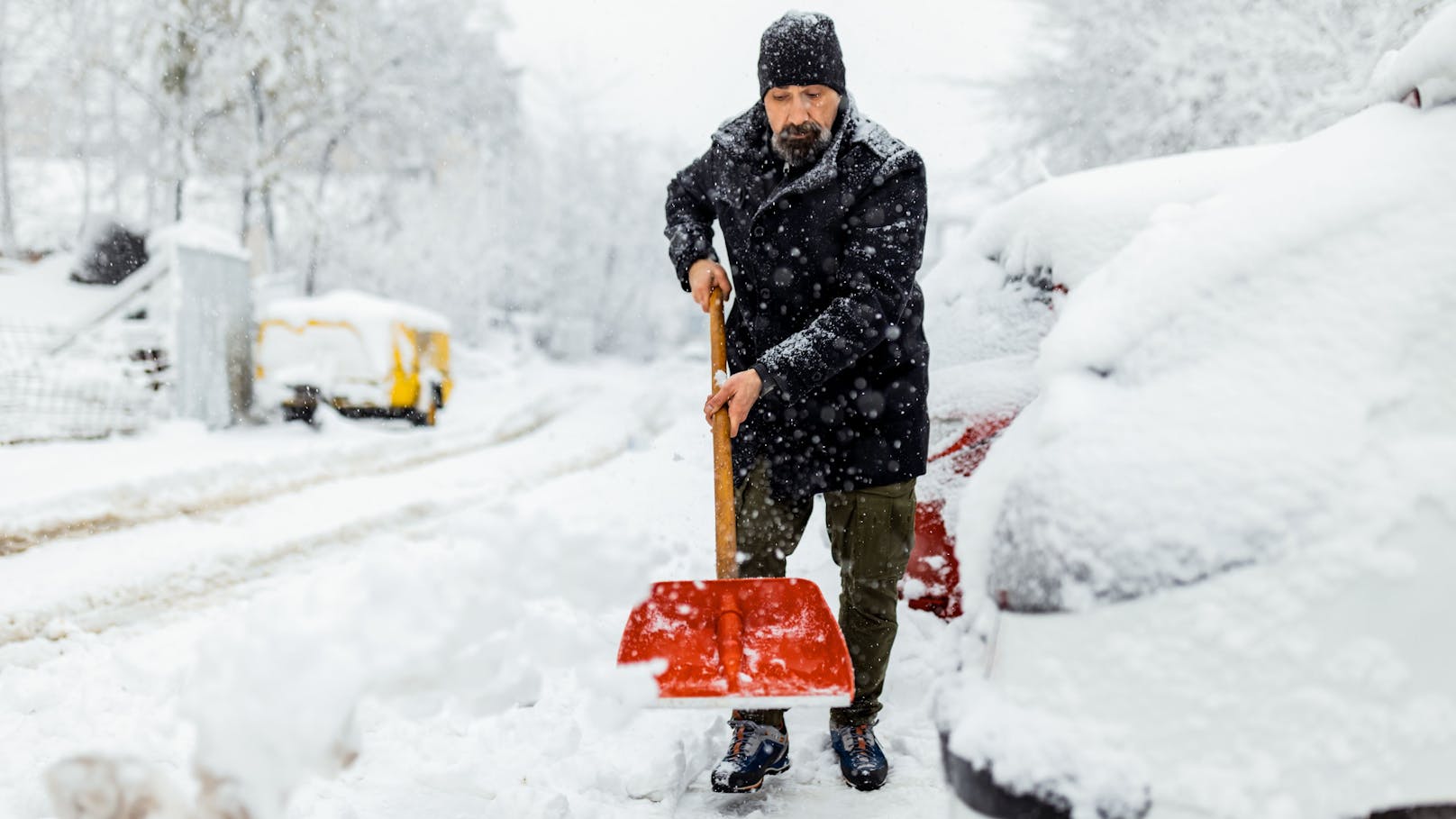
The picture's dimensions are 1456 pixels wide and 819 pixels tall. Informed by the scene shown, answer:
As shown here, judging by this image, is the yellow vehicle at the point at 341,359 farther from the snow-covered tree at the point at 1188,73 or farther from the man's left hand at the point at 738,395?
the man's left hand at the point at 738,395

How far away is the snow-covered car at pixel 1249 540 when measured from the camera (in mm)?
1043

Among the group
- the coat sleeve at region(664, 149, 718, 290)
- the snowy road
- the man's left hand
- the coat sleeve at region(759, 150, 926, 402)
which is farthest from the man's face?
the snowy road

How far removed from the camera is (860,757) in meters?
2.41

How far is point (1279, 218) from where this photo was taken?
1.21 metres

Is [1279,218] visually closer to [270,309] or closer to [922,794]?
[922,794]

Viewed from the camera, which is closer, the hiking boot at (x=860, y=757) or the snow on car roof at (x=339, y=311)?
the hiking boot at (x=860, y=757)

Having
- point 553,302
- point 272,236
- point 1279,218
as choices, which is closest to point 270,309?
point 272,236

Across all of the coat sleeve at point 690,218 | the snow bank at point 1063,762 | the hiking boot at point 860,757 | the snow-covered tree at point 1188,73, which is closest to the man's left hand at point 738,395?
the coat sleeve at point 690,218

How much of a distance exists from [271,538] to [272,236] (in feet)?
49.1

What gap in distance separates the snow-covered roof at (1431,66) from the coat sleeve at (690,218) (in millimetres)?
1681

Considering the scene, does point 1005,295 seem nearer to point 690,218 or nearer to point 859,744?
point 690,218

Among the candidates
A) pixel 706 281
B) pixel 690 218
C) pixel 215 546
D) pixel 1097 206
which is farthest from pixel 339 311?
pixel 1097 206

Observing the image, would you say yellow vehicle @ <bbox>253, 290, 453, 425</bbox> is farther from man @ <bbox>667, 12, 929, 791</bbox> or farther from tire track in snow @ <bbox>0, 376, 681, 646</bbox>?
man @ <bbox>667, 12, 929, 791</bbox>

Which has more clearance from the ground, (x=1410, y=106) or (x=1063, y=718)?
(x=1410, y=106)
